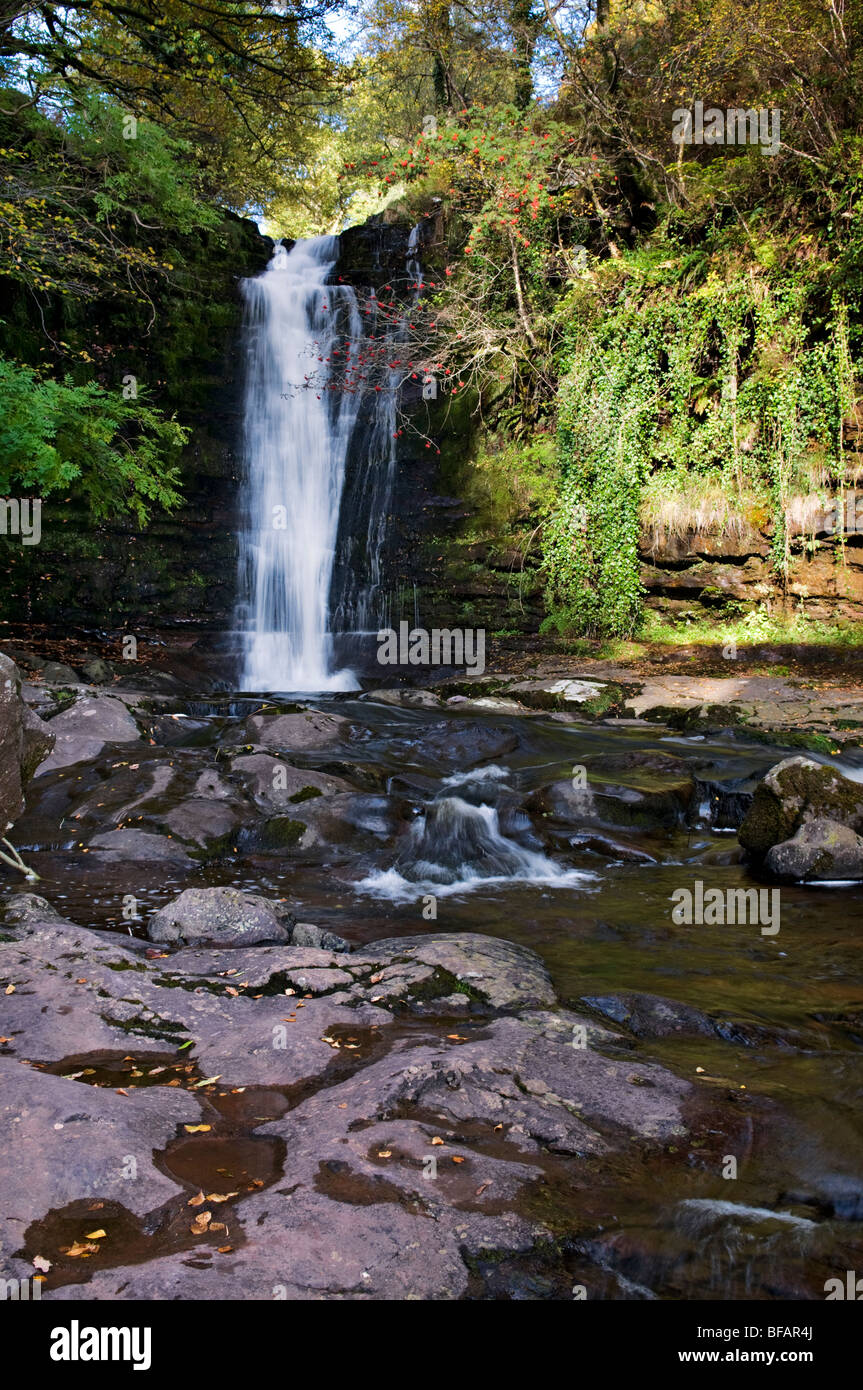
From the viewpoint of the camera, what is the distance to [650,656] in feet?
43.7

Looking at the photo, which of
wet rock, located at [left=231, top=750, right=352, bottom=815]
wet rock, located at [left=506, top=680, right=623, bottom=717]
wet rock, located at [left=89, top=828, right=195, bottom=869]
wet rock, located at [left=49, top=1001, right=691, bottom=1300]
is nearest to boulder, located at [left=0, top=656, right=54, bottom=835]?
wet rock, located at [left=89, top=828, right=195, bottom=869]

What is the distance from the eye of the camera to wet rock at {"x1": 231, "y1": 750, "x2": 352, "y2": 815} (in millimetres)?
7715

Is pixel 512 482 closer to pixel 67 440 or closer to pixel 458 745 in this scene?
pixel 458 745

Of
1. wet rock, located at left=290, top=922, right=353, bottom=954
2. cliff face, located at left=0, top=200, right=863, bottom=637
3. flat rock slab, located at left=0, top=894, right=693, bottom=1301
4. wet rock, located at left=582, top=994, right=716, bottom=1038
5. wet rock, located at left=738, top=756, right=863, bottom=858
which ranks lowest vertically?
wet rock, located at left=582, top=994, right=716, bottom=1038

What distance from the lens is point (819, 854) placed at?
632 cm

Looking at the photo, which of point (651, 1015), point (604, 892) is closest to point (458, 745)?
point (604, 892)

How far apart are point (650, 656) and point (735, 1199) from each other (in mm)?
11176

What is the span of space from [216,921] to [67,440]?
8.43 metres

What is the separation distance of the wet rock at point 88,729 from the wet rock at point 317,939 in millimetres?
4329

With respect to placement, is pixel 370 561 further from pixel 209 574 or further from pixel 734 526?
pixel 734 526

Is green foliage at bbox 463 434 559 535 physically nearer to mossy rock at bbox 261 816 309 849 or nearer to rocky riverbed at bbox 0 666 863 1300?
rocky riverbed at bbox 0 666 863 1300

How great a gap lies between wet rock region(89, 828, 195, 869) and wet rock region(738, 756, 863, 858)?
4465mm

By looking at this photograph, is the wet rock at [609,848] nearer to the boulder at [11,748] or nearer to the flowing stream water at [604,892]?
the flowing stream water at [604,892]

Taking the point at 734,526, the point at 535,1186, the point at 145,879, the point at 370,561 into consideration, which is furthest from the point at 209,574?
the point at 535,1186
